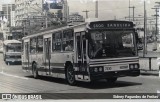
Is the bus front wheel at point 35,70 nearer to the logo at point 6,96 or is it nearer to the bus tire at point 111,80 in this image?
the bus tire at point 111,80

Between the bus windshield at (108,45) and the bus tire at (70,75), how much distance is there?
1495 millimetres

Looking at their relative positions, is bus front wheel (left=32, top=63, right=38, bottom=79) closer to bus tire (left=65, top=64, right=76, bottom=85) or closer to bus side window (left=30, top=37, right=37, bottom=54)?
bus side window (left=30, top=37, right=37, bottom=54)

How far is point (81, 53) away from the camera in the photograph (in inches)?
453

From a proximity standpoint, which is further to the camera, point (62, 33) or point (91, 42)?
point (62, 33)

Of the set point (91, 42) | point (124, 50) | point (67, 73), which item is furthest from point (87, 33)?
point (67, 73)

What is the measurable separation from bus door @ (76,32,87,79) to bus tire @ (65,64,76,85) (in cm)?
67

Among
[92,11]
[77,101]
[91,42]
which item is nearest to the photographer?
[77,101]

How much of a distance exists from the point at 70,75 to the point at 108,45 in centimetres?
213

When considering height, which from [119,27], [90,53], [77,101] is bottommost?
[77,101]

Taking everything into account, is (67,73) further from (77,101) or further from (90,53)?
(77,101)

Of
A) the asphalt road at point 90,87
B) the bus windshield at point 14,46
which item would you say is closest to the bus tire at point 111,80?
the asphalt road at point 90,87

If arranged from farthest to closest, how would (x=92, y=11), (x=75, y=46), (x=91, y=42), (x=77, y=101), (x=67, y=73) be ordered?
(x=67, y=73) → (x=75, y=46) → (x=91, y=42) → (x=92, y=11) → (x=77, y=101)

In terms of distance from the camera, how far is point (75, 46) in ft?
39.0

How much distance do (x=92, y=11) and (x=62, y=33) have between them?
8.69 feet
